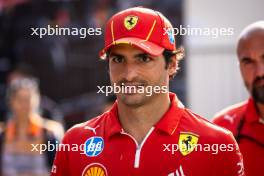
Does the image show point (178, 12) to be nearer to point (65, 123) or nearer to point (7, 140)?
point (65, 123)

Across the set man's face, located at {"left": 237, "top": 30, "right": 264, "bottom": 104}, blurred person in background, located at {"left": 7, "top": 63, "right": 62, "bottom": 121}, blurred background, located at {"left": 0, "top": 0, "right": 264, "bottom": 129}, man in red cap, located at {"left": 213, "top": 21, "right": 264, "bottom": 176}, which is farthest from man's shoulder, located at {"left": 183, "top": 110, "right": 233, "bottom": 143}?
blurred person in background, located at {"left": 7, "top": 63, "right": 62, "bottom": 121}

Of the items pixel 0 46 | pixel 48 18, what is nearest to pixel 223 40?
pixel 48 18

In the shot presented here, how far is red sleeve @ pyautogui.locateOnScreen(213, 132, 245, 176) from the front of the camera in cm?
347

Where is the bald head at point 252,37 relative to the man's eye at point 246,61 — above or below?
above

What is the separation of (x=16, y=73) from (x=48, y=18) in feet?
2.06

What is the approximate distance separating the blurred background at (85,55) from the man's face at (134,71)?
3377 millimetres

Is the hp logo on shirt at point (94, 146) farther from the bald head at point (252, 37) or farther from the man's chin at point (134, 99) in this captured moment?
the bald head at point (252, 37)

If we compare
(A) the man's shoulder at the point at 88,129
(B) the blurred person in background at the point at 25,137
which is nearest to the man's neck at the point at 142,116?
(A) the man's shoulder at the point at 88,129

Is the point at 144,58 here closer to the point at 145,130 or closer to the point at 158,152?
the point at 145,130

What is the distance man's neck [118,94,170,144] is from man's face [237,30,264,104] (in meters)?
0.84

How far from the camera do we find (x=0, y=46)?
23.8ft

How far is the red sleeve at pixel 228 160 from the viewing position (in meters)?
3.47

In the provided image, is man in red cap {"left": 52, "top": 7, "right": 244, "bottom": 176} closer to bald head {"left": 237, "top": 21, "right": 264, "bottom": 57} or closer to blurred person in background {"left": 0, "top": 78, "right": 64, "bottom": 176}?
bald head {"left": 237, "top": 21, "right": 264, "bottom": 57}

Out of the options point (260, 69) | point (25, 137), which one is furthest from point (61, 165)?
point (25, 137)
